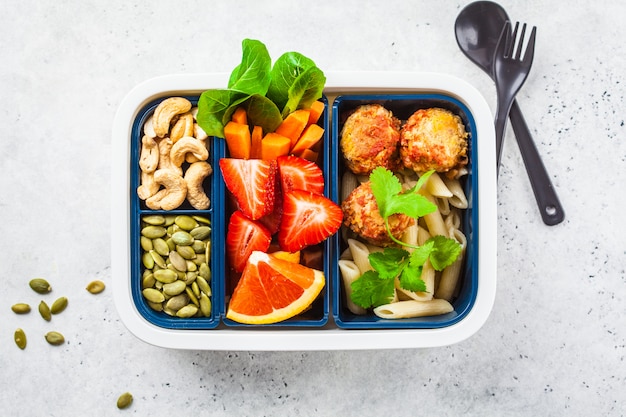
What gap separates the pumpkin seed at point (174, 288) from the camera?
1.87 meters

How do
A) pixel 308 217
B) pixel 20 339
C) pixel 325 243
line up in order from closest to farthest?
pixel 308 217
pixel 325 243
pixel 20 339

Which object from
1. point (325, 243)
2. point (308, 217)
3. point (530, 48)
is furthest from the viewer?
point (530, 48)

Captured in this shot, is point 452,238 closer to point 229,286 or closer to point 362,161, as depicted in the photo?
point 362,161

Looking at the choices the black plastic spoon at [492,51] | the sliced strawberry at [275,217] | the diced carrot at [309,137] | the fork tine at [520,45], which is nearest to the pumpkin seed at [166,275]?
the sliced strawberry at [275,217]

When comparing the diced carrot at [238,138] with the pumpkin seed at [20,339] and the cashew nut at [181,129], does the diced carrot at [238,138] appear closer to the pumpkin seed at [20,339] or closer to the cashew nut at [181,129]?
the cashew nut at [181,129]

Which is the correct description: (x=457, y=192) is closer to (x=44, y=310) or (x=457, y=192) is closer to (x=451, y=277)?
(x=451, y=277)

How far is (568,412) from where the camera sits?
222 cm

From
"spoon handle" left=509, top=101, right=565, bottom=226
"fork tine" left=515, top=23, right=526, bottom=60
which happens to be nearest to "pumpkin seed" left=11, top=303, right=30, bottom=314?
"spoon handle" left=509, top=101, right=565, bottom=226

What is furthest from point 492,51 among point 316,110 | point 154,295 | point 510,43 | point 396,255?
point 154,295

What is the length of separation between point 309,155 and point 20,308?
4.01ft

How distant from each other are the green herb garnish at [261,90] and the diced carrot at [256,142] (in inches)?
1.2

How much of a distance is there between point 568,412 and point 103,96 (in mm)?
2032

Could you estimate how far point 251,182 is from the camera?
1.79 meters

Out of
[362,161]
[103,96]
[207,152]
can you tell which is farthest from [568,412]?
[103,96]
